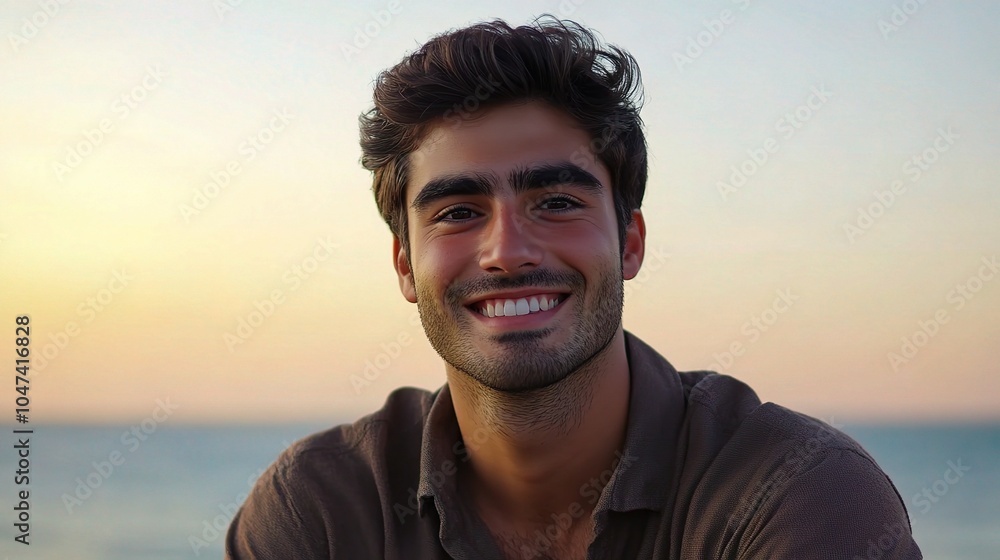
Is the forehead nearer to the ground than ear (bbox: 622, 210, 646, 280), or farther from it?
farther from it

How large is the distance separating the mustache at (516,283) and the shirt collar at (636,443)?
1.42 ft

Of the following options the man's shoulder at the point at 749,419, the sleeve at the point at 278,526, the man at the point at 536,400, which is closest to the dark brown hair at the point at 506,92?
the man at the point at 536,400

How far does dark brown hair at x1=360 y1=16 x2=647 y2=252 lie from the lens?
2807 mm

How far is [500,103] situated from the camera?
9.09 ft

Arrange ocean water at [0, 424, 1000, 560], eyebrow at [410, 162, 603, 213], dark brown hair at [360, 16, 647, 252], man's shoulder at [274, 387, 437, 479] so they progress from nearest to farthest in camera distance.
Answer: eyebrow at [410, 162, 603, 213] < dark brown hair at [360, 16, 647, 252] < man's shoulder at [274, 387, 437, 479] < ocean water at [0, 424, 1000, 560]

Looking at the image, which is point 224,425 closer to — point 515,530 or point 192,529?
point 192,529

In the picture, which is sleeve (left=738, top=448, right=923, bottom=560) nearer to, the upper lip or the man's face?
the man's face

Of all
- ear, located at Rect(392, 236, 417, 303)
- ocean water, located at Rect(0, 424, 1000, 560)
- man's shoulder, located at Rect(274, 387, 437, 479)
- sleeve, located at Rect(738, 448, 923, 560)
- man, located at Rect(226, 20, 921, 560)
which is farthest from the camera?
ocean water, located at Rect(0, 424, 1000, 560)

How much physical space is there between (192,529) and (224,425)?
434 inches

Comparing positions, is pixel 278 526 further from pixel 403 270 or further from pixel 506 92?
pixel 506 92

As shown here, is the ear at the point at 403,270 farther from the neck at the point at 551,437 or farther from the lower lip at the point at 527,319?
the lower lip at the point at 527,319

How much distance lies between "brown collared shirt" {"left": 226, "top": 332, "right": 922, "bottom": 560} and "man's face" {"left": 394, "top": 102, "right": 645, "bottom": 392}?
35 centimetres

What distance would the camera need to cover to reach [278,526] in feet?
9.51

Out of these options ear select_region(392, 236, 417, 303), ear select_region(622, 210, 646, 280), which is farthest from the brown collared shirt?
ear select_region(392, 236, 417, 303)
